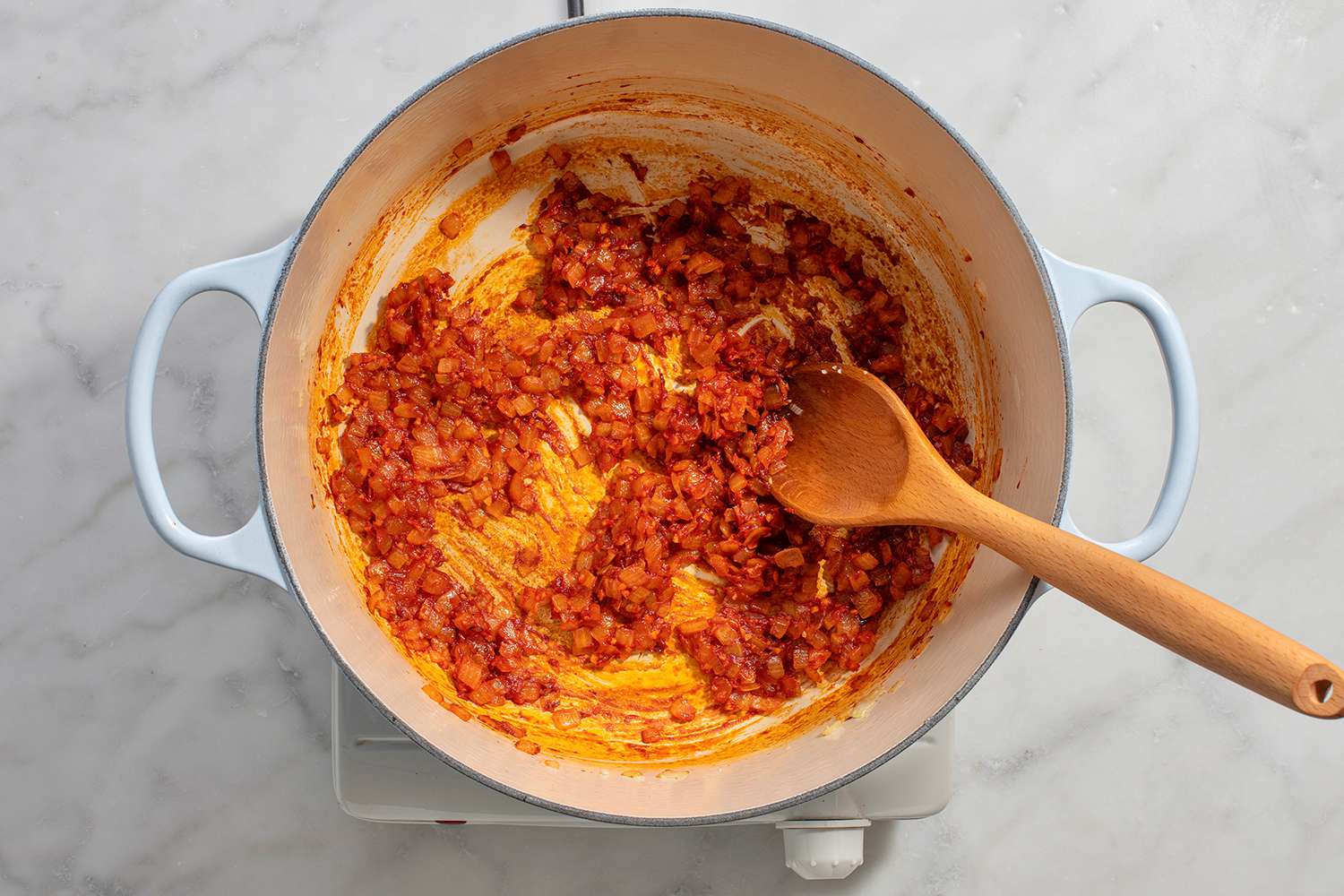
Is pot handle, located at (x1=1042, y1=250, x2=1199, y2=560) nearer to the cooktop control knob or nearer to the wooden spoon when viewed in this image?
the wooden spoon

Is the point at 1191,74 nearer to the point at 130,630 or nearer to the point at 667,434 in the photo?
the point at 667,434

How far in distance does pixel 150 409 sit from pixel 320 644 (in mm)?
779

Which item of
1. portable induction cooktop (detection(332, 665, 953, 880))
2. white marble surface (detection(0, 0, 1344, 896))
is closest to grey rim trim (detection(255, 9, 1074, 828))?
portable induction cooktop (detection(332, 665, 953, 880))

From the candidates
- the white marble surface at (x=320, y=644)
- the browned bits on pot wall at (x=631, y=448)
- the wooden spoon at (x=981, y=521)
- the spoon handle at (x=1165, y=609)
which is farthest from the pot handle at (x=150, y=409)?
the spoon handle at (x=1165, y=609)

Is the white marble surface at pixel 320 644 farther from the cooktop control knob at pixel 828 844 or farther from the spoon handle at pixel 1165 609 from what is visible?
the spoon handle at pixel 1165 609

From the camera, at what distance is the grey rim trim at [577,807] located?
1612 mm

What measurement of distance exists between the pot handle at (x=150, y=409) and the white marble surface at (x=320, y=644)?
0.59 metres

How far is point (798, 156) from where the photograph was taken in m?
2.13

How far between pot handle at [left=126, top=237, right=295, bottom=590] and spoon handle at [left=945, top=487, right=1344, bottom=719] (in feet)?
3.75

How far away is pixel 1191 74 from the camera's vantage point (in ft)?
7.47

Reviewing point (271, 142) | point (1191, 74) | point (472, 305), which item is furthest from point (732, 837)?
point (1191, 74)

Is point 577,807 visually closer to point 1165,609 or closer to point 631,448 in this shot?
point 631,448

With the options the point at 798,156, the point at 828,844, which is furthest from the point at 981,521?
the point at 798,156

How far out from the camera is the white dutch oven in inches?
64.7
